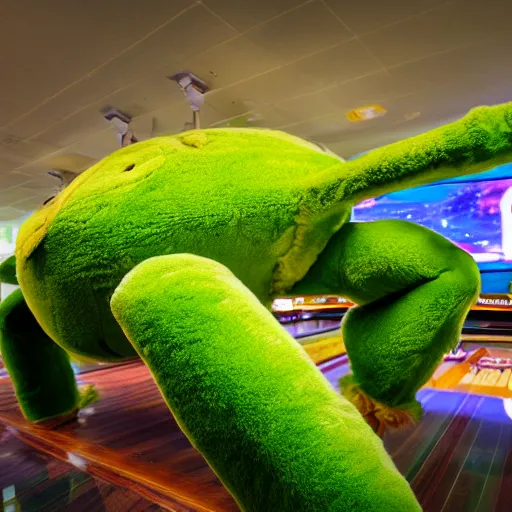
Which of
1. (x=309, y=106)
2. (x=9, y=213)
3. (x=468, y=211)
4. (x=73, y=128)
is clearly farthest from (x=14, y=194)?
(x=468, y=211)

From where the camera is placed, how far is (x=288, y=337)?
0.30 metres

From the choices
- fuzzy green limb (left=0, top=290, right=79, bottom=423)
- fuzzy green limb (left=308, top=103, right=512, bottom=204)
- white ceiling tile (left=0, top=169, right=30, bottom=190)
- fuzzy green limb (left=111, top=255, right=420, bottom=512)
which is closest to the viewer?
fuzzy green limb (left=111, top=255, right=420, bottom=512)

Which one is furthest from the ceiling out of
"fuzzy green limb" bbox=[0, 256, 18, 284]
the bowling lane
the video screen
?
the bowling lane

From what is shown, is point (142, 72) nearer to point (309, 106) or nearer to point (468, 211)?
point (309, 106)

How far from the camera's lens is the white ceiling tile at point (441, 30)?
1628 millimetres

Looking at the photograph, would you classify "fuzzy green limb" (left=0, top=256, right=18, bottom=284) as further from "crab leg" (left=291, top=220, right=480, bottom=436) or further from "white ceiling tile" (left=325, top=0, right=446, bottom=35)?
"white ceiling tile" (left=325, top=0, right=446, bottom=35)

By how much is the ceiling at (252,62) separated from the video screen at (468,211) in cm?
48

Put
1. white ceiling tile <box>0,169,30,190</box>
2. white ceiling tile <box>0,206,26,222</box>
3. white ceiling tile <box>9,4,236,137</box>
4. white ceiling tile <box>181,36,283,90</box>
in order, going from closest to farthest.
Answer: white ceiling tile <box>9,4,236,137</box> < white ceiling tile <box>181,36,283,90</box> < white ceiling tile <box>0,169,30,190</box> < white ceiling tile <box>0,206,26,222</box>

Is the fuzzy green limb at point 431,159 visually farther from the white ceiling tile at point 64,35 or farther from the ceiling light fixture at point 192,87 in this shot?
the ceiling light fixture at point 192,87

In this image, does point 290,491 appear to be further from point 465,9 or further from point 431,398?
point 465,9

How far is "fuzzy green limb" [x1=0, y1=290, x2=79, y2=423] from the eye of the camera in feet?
2.43

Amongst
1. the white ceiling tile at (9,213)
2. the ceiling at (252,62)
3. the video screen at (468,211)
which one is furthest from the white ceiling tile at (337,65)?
the white ceiling tile at (9,213)

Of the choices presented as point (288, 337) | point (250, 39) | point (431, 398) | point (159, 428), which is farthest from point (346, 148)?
point (288, 337)

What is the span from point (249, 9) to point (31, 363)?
1.46m
